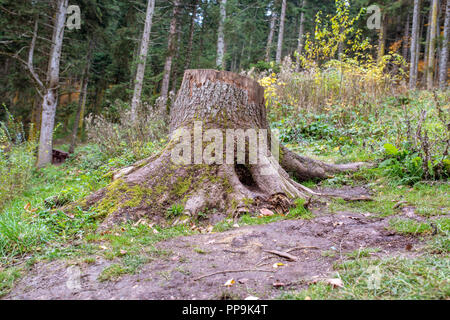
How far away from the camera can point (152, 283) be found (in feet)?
6.40

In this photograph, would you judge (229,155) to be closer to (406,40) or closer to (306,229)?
(306,229)

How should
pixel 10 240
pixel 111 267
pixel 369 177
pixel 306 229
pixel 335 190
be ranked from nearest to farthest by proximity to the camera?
pixel 111 267 → pixel 10 240 → pixel 306 229 → pixel 335 190 → pixel 369 177

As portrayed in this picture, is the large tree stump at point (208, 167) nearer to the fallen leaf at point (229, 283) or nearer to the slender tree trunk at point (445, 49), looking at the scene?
the fallen leaf at point (229, 283)

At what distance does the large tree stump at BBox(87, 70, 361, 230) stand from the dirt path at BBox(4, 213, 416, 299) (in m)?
0.61

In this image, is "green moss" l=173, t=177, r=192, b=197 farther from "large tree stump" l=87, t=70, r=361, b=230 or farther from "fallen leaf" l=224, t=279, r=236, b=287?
"fallen leaf" l=224, t=279, r=236, b=287

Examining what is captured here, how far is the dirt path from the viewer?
186cm

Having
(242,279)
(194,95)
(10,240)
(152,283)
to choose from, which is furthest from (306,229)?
(10,240)

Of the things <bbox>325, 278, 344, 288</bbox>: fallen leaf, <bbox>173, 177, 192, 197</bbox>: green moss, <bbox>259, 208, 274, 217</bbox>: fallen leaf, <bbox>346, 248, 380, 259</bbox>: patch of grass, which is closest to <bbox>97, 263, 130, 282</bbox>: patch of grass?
<bbox>173, 177, 192, 197</bbox>: green moss

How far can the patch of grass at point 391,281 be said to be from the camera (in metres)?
1.55

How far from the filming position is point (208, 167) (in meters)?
3.62

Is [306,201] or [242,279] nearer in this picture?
[242,279]

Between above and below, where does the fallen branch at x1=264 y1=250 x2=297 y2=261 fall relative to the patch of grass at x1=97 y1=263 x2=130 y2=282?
above

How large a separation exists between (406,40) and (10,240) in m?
28.0
